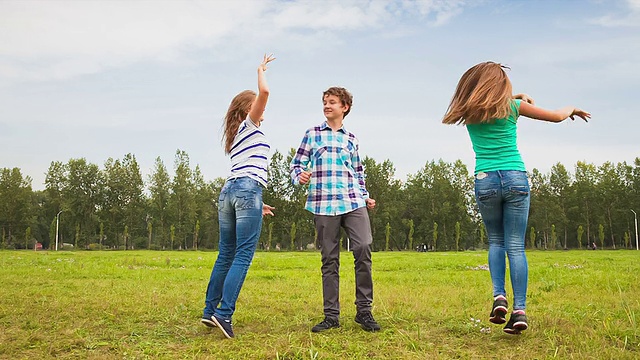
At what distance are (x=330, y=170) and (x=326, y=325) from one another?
1.57 metres

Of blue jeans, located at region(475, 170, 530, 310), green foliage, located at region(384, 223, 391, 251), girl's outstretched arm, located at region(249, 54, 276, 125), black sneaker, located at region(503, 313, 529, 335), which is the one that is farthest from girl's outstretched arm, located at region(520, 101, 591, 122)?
green foliage, located at region(384, 223, 391, 251)

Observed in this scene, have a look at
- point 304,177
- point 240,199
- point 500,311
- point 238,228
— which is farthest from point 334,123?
point 500,311

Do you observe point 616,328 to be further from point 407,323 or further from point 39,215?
point 39,215

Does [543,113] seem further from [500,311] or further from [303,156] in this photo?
[303,156]

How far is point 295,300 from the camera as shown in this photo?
761 cm

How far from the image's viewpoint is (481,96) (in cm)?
450

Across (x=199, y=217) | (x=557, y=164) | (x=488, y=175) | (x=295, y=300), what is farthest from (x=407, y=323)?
(x=557, y=164)

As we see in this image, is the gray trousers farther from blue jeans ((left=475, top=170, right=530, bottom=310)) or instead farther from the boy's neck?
blue jeans ((left=475, top=170, right=530, bottom=310))

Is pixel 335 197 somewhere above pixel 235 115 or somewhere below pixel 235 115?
below

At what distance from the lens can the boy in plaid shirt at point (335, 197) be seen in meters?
5.18

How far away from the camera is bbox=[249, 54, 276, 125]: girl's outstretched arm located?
4812 mm

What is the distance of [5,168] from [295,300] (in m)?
78.9

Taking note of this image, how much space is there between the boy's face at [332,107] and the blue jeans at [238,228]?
1.15m

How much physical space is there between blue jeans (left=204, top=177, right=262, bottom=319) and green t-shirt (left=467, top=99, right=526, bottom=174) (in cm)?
214
